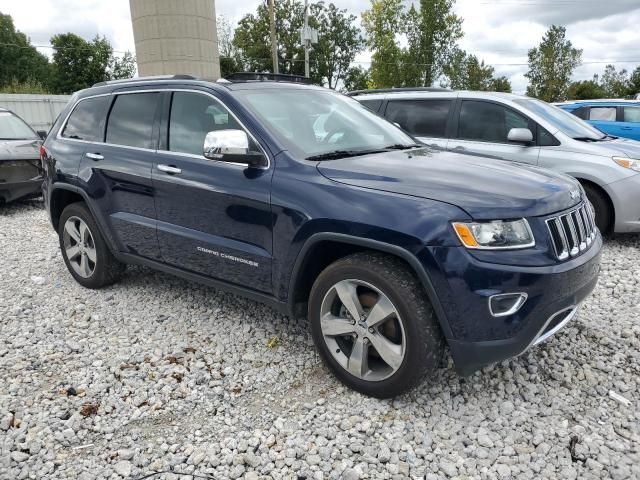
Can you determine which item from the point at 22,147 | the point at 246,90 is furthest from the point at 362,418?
the point at 22,147

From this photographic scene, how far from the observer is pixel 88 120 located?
4.50m

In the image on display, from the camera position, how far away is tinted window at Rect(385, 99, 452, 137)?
6.70 meters

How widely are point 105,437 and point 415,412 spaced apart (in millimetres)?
1644

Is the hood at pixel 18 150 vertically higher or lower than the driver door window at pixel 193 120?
lower

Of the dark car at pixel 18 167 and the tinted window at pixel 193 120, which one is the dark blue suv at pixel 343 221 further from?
the dark car at pixel 18 167

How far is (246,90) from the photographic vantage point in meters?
3.55

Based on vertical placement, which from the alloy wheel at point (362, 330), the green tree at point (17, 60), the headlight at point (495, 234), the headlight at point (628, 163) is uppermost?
the green tree at point (17, 60)

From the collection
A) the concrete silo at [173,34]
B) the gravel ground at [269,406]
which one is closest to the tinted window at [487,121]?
the gravel ground at [269,406]

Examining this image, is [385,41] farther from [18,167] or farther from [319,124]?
[319,124]

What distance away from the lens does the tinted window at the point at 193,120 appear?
3.47 m

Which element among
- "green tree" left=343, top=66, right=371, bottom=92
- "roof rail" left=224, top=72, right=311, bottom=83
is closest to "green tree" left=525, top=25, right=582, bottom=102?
"green tree" left=343, top=66, right=371, bottom=92

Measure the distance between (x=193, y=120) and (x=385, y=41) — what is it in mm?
35528

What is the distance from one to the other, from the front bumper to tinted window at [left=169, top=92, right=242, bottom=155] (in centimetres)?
177

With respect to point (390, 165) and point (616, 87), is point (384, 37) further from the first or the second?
point (390, 165)
